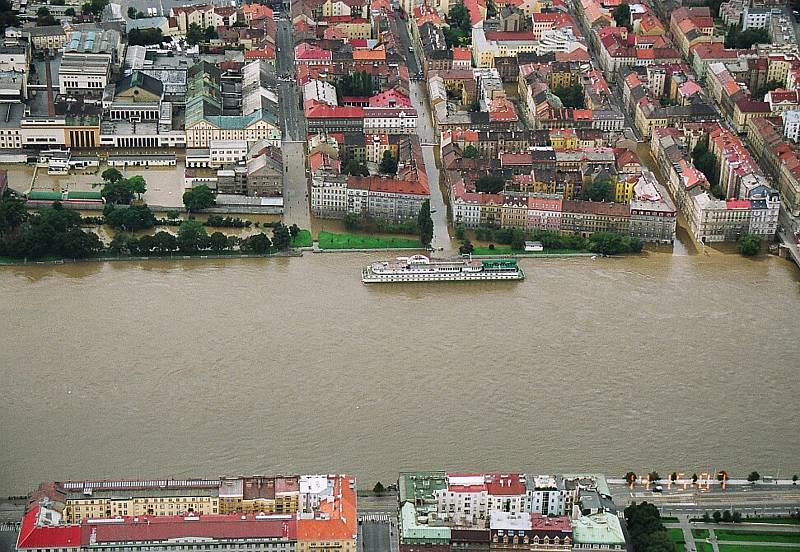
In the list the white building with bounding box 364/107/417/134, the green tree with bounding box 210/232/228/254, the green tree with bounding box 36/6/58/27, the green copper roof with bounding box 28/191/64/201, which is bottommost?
the green tree with bounding box 210/232/228/254

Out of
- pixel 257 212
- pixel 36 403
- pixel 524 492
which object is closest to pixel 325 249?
pixel 257 212

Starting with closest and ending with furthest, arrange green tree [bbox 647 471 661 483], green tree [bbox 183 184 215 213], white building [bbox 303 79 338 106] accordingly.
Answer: green tree [bbox 647 471 661 483]
green tree [bbox 183 184 215 213]
white building [bbox 303 79 338 106]

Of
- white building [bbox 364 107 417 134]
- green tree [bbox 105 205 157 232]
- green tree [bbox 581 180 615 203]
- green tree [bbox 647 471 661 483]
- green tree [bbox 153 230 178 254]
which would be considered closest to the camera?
green tree [bbox 647 471 661 483]

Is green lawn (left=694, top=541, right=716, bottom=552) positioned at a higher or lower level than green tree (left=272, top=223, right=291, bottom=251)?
lower

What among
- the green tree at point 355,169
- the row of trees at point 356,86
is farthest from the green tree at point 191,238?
the row of trees at point 356,86

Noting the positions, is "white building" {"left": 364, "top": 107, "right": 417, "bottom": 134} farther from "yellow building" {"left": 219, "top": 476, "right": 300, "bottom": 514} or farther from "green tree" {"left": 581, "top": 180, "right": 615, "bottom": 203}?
"yellow building" {"left": 219, "top": 476, "right": 300, "bottom": 514}

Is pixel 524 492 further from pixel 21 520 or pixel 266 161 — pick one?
pixel 266 161

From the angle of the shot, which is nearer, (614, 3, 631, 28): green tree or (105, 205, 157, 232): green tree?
(105, 205, 157, 232): green tree

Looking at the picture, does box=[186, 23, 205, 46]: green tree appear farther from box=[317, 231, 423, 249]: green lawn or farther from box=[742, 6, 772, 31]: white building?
box=[742, 6, 772, 31]: white building

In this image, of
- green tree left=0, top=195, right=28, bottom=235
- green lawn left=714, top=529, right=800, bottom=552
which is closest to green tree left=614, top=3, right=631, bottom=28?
green tree left=0, top=195, right=28, bottom=235
